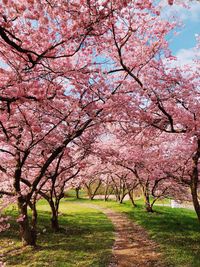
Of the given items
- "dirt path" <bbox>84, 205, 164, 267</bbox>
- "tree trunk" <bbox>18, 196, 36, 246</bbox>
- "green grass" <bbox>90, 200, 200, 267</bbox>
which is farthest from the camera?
"tree trunk" <bbox>18, 196, 36, 246</bbox>

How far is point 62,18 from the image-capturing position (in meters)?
8.07

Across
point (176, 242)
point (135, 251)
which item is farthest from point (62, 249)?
point (176, 242)

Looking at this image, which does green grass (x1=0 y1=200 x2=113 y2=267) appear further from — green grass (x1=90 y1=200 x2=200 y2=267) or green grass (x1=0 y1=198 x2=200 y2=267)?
green grass (x1=90 y1=200 x2=200 y2=267)

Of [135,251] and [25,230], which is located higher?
[25,230]

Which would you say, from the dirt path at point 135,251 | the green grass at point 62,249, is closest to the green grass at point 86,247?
the green grass at point 62,249

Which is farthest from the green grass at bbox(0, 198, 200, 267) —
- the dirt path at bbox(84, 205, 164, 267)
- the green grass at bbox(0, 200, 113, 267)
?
the dirt path at bbox(84, 205, 164, 267)

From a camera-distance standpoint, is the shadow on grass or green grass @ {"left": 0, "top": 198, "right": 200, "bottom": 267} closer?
the shadow on grass

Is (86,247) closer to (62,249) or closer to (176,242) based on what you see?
(62,249)

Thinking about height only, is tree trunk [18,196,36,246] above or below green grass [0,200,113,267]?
above

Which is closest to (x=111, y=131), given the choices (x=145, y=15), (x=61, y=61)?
(x=61, y=61)

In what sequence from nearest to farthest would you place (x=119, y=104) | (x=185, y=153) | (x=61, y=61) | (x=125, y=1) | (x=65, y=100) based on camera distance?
(x=125, y=1), (x=61, y=61), (x=119, y=104), (x=65, y=100), (x=185, y=153)

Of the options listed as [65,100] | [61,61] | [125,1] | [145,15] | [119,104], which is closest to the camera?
[125,1]

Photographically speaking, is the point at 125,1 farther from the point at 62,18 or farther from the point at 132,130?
the point at 132,130

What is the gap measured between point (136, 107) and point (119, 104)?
761 mm
